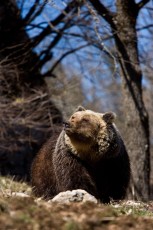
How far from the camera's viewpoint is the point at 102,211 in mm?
4648

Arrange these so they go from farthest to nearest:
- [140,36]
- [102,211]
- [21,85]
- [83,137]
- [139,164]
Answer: [21,85], [140,36], [139,164], [83,137], [102,211]

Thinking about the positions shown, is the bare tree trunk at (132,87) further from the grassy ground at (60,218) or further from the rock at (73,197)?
the grassy ground at (60,218)

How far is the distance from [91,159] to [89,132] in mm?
430

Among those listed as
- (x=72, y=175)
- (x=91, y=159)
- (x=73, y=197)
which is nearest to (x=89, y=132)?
(x=91, y=159)

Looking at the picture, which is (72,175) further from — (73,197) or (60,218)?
(60,218)

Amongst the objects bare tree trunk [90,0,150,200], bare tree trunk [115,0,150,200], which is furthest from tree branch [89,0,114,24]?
bare tree trunk [115,0,150,200]

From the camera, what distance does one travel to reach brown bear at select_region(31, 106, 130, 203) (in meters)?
8.48

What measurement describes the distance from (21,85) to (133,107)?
477cm

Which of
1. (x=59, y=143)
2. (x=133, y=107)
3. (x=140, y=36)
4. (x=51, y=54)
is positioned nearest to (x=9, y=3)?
(x=51, y=54)

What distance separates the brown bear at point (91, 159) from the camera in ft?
27.8

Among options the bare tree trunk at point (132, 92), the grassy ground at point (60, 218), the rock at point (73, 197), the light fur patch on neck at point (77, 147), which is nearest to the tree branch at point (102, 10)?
the bare tree trunk at point (132, 92)

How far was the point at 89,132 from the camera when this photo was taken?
28.5 feet

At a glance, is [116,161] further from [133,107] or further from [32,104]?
[32,104]

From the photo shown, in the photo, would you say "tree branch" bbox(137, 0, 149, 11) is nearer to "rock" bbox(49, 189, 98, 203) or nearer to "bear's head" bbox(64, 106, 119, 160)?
"bear's head" bbox(64, 106, 119, 160)
